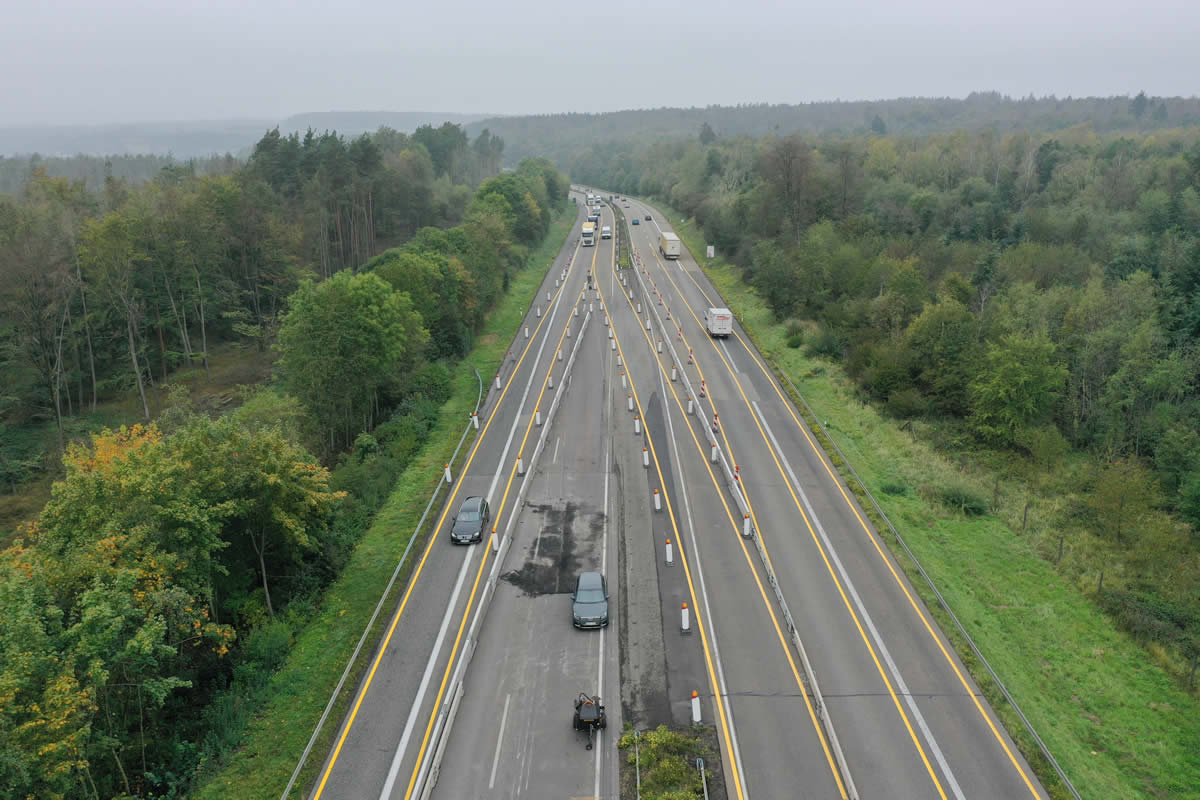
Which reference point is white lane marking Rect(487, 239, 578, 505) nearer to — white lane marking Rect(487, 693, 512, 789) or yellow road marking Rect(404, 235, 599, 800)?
yellow road marking Rect(404, 235, 599, 800)

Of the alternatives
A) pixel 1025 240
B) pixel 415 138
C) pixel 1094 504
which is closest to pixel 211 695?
pixel 1094 504

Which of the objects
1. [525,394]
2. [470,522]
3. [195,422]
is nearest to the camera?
[195,422]

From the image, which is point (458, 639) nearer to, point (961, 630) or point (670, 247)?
point (961, 630)

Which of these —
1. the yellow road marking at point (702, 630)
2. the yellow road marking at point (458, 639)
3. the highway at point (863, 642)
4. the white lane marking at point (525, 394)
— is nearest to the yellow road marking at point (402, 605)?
the white lane marking at point (525, 394)

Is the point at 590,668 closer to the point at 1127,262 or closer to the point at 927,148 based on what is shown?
the point at 1127,262

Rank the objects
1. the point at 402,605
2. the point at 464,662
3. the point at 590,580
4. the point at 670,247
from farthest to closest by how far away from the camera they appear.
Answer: the point at 670,247 → the point at 402,605 → the point at 590,580 → the point at 464,662

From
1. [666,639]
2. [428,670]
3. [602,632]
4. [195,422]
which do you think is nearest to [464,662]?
[428,670]

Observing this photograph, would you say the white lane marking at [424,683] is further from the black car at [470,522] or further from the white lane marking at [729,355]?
the white lane marking at [729,355]

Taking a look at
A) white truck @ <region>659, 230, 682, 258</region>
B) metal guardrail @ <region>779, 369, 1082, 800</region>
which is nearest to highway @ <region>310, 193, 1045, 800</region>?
metal guardrail @ <region>779, 369, 1082, 800</region>
